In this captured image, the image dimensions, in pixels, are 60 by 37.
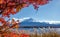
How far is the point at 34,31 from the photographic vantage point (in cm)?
385

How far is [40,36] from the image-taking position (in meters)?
3.78

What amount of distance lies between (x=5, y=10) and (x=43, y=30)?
152 centimetres

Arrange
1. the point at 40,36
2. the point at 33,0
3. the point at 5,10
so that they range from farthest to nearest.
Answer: the point at 40,36
the point at 5,10
the point at 33,0

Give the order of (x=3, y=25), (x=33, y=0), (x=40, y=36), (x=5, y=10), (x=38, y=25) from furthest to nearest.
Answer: (x=38, y=25) < (x=40, y=36) < (x=3, y=25) < (x=5, y=10) < (x=33, y=0)

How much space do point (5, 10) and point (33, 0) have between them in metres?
0.39

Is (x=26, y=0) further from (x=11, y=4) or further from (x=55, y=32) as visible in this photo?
(x=55, y=32)

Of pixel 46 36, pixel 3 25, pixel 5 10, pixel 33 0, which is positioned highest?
pixel 33 0

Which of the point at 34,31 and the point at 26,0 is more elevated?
the point at 26,0

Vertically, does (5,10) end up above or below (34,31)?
above

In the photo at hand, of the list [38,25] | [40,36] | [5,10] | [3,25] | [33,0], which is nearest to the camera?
[33,0]

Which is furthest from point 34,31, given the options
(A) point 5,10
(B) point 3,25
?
(A) point 5,10

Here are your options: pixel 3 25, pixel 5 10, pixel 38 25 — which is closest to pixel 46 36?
pixel 38 25

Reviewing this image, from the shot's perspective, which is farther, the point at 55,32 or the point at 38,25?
the point at 38,25

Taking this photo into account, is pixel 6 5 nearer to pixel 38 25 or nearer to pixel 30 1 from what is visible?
pixel 30 1
